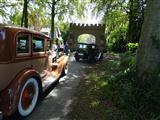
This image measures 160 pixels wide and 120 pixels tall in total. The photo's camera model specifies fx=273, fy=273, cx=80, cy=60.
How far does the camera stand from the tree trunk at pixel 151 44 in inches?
305

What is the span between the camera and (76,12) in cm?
3412

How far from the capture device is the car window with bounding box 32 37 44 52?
7.74 m

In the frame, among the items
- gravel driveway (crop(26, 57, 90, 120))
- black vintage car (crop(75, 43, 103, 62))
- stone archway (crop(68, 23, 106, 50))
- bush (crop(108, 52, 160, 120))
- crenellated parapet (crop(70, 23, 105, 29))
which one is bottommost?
gravel driveway (crop(26, 57, 90, 120))

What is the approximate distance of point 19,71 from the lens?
21.4ft

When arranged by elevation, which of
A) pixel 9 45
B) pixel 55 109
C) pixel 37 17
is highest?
pixel 37 17

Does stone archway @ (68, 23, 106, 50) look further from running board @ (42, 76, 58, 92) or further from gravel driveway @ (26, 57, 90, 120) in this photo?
running board @ (42, 76, 58, 92)

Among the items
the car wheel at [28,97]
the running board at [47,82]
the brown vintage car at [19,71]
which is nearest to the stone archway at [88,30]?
the running board at [47,82]

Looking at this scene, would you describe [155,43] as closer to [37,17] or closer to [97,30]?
[37,17]

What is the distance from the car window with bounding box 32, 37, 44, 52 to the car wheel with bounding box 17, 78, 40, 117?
1129 mm

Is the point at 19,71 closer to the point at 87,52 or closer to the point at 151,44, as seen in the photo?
the point at 151,44

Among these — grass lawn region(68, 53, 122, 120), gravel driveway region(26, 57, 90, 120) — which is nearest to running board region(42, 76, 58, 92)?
gravel driveway region(26, 57, 90, 120)

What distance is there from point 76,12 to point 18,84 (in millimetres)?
28671

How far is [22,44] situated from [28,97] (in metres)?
1.34

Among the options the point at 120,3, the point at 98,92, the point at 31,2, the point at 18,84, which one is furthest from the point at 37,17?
the point at 18,84
